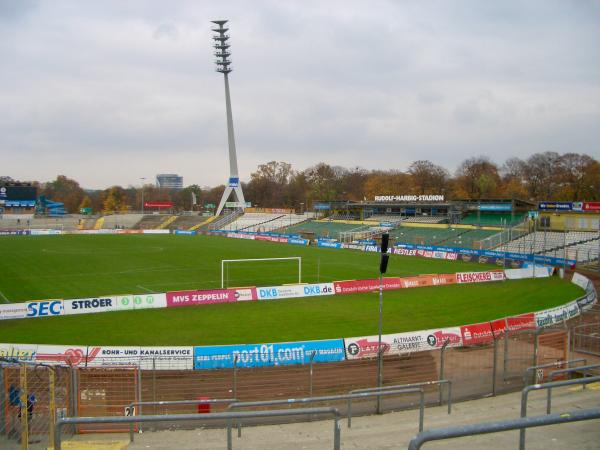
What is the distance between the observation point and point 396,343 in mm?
18797

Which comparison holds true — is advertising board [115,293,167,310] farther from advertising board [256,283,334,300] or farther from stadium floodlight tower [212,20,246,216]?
stadium floodlight tower [212,20,246,216]

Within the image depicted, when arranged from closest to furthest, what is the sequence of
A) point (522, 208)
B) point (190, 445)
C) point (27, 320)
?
point (190, 445), point (27, 320), point (522, 208)

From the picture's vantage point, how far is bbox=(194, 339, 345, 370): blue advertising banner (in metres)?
17.1

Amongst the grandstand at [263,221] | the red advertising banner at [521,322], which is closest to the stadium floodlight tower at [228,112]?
the grandstand at [263,221]

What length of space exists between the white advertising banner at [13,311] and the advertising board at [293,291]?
13.4 metres

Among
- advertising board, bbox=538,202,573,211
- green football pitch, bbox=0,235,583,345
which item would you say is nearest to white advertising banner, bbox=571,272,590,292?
green football pitch, bbox=0,235,583,345

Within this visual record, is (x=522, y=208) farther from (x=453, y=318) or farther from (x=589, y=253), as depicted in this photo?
(x=453, y=318)

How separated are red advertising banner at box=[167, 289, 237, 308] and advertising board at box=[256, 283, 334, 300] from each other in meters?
1.98

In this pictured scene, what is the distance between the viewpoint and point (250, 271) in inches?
1906

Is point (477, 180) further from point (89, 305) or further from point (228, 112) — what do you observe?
point (89, 305)

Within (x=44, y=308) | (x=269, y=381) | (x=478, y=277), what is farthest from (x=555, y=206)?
(x=269, y=381)

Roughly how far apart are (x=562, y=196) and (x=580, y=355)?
276ft

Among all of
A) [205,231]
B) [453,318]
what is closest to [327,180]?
[205,231]

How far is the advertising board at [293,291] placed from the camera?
34781 mm
